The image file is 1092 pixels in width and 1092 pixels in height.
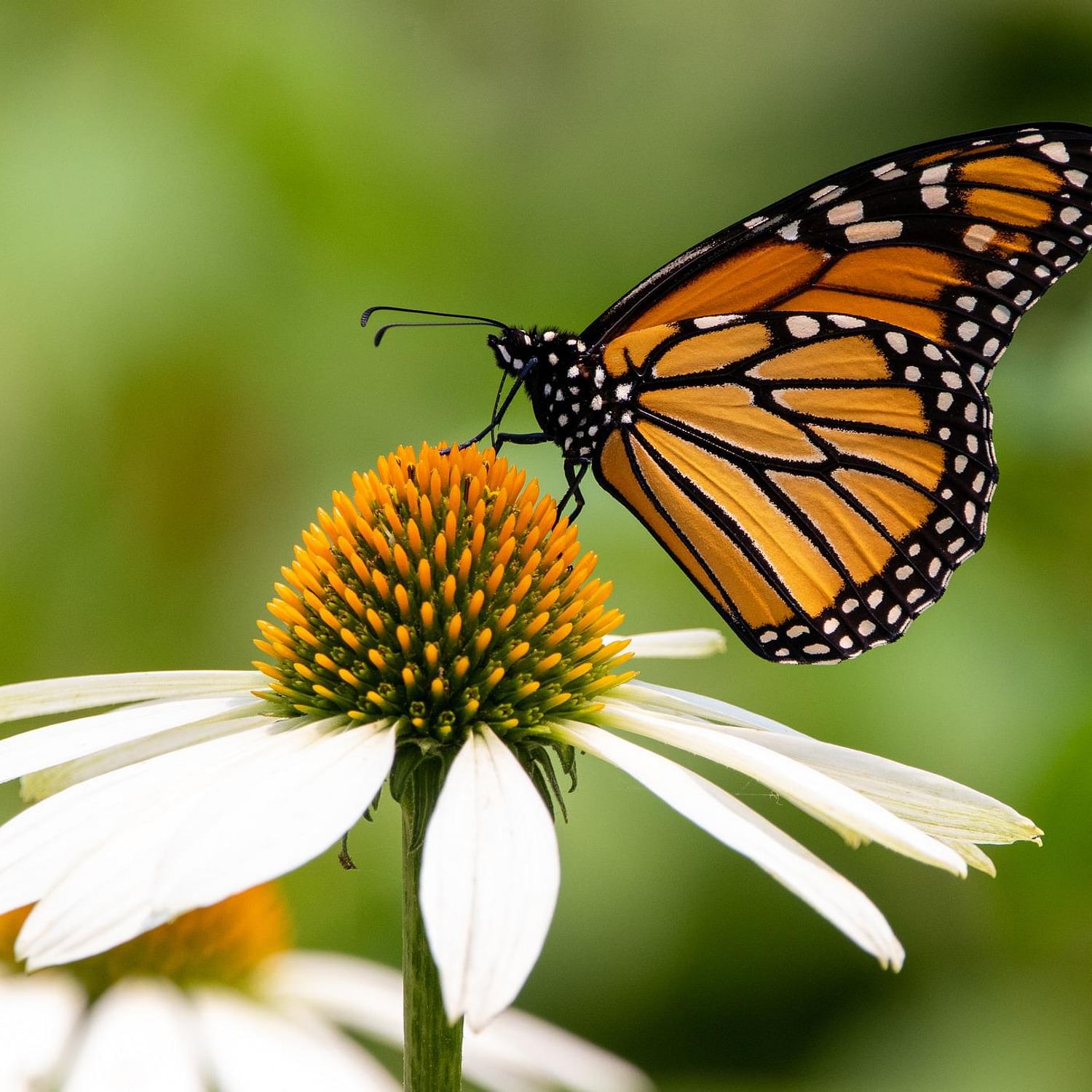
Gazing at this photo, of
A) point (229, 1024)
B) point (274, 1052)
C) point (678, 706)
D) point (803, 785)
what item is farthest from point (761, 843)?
point (229, 1024)

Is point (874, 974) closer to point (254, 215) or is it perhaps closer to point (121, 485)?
point (121, 485)

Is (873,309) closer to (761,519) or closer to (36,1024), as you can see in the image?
(761,519)

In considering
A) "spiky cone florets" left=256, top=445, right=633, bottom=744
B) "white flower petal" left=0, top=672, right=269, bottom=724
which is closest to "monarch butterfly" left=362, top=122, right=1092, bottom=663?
"spiky cone florets" left=256, top=445, right=633, bottom=744

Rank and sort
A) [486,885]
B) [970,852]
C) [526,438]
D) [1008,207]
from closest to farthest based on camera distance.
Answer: [486,885] → [970,852] → [1008,207] → [526,438]

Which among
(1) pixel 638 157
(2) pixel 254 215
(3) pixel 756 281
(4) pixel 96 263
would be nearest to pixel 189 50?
(2) pixel 254 215

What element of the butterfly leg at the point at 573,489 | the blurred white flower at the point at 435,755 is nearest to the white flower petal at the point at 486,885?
the blurred white flower at the point at 435,755
